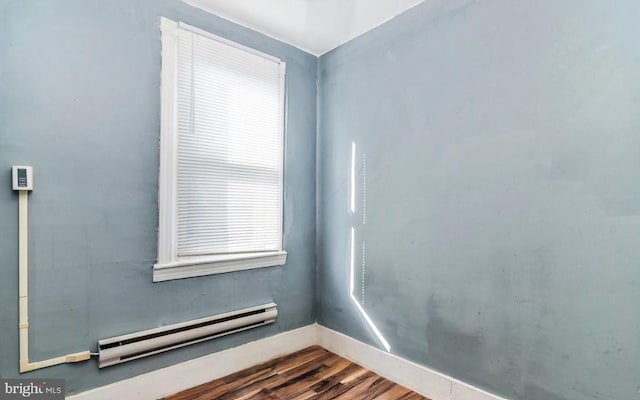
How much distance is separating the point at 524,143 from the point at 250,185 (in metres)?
1.87

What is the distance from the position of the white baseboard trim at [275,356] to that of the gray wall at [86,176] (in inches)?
3.0

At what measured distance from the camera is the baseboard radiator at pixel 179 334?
1.98 m

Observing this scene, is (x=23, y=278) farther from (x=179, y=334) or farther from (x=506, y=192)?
(x=506, y=192)

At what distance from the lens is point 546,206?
5.68 ft

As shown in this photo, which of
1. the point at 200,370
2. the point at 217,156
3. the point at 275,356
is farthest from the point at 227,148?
the point at 275,356

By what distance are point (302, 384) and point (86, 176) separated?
1937 millimetres

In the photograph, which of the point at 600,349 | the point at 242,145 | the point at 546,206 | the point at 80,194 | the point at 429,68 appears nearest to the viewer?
the point at 600,349

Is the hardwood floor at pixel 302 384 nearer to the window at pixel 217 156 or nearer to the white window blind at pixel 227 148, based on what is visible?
the window at pixel 217 156

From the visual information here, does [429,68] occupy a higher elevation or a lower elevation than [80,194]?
higher

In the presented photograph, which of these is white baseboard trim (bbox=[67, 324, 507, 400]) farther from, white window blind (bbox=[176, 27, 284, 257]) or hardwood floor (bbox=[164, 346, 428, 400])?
white window blind (bbox=[176, 27, 284, 257])

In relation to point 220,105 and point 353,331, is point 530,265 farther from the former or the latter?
point 220,105

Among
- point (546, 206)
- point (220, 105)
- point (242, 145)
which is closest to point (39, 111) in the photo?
point (220, 105)

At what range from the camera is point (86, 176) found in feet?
6.36

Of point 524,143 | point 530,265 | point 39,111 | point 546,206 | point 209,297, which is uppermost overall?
point 39,111
